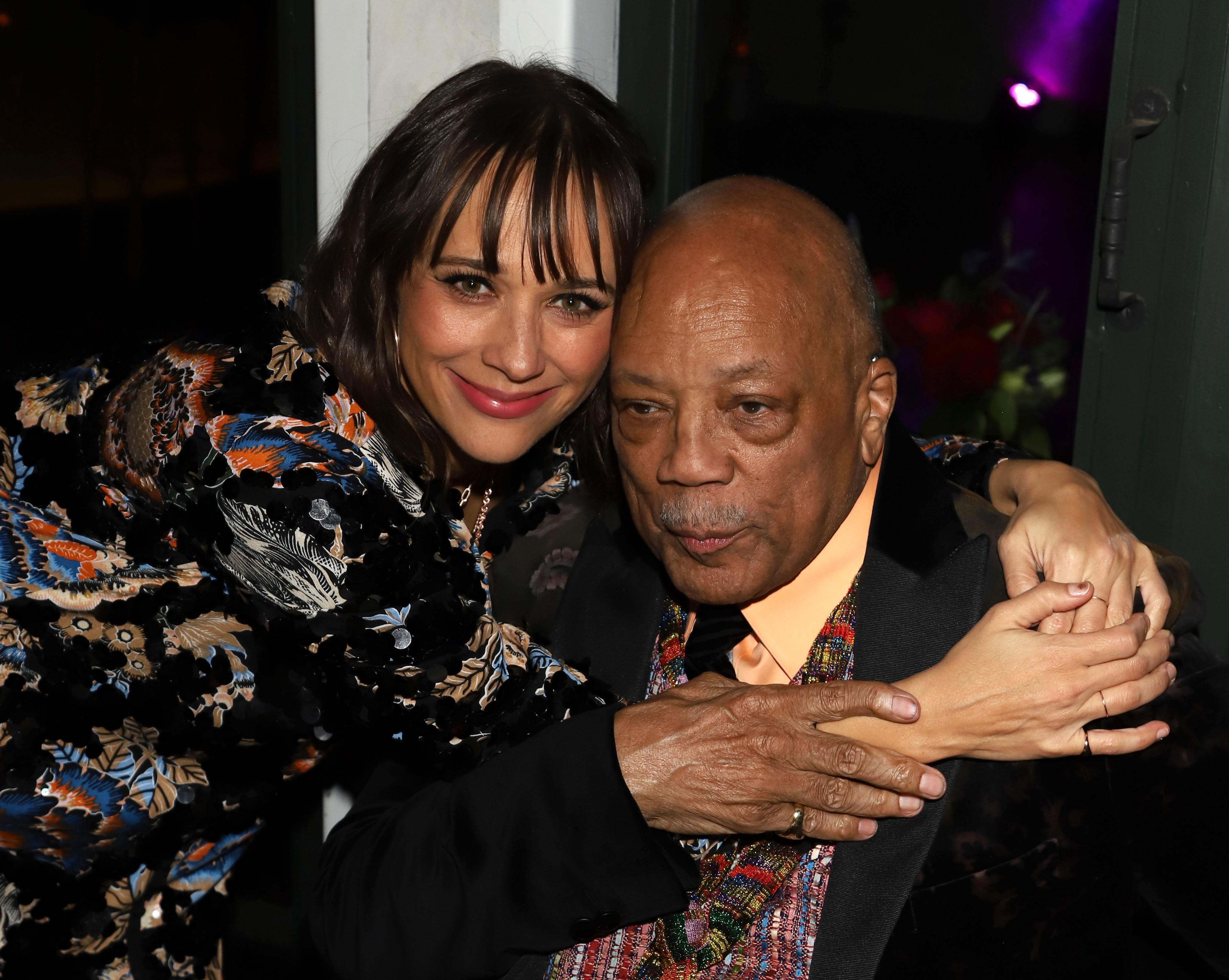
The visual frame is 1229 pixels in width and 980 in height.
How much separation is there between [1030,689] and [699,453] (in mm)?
570

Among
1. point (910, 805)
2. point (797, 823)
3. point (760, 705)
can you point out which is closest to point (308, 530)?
point (760, 705)

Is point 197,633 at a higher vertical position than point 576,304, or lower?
lower

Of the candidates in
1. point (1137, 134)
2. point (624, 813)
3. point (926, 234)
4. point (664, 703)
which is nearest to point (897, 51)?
point (926, 234)

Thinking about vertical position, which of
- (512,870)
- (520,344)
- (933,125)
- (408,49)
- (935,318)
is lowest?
(512,870)

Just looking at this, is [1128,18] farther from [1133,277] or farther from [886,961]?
[886,961]

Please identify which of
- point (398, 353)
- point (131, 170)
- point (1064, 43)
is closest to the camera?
point (398, 353)

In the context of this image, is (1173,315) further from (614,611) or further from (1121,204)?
(614,611)

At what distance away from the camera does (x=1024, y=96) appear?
2.56 meters

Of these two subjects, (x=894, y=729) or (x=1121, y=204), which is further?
(x=1121, y=204)

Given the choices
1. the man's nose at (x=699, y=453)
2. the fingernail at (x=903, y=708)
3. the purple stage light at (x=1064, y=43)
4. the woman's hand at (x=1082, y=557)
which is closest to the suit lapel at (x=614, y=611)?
the man's nose at (x=699, y=453)

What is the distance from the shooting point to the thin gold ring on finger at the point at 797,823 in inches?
64.4

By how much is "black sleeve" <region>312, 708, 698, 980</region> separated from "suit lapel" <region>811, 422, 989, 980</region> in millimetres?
242

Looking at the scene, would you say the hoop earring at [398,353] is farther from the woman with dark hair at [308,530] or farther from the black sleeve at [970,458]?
the black sleeve at [970,458]

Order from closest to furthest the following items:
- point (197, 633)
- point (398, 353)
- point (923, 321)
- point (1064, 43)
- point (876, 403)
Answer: point (876, 403) → point (197, 633) → point (398, 353) → point (1064, 43) → point (923, 321)
